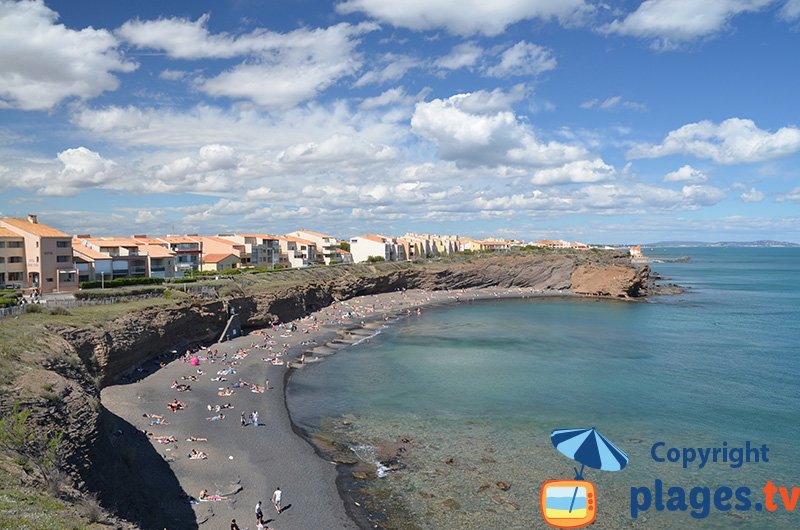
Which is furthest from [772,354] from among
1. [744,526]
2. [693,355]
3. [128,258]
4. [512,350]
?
[128,258]

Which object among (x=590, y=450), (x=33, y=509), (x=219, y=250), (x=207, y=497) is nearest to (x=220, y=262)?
(x=219, y=250)

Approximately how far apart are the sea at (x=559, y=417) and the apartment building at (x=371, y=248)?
48367 mm

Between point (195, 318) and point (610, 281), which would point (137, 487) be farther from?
point (610, 281)

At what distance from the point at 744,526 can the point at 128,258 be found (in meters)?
56.0

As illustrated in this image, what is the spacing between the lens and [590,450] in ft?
34.1

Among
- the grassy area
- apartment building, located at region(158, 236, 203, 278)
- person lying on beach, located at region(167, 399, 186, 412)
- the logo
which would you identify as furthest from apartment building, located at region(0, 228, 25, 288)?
the logo

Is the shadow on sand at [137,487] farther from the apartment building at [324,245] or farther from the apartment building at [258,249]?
the apartment building at [324,245]

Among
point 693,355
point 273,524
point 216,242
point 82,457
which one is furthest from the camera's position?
point 216,242

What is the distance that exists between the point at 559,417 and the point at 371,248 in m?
76.8

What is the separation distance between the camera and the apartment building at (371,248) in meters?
100

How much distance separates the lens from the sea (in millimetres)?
17672

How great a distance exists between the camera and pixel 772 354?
41.4 metres

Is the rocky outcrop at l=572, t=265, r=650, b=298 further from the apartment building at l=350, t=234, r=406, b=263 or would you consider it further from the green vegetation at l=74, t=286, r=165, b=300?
the green vegetation at l=74, t=286, r=165, b=300

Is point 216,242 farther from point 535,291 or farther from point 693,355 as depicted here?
point 693,355
